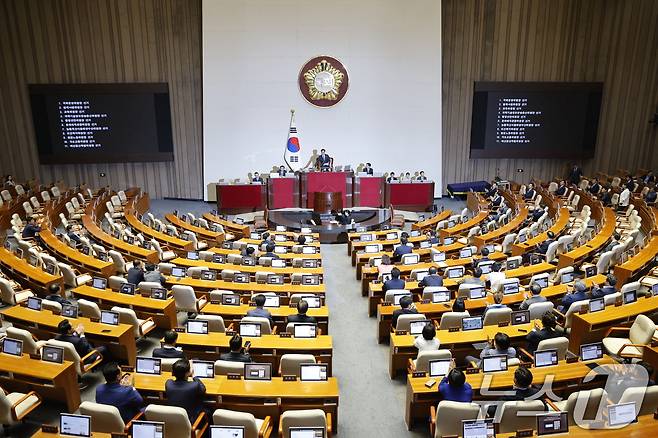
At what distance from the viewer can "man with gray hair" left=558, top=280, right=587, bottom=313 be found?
816cm

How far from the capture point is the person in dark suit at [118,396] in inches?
214

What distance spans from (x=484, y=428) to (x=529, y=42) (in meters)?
19.5

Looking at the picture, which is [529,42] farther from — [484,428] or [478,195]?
[484,428]

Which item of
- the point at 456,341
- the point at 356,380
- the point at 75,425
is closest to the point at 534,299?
the point at 456,341

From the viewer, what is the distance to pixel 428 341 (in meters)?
6.73

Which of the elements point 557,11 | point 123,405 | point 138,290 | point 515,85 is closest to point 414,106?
point 515,85

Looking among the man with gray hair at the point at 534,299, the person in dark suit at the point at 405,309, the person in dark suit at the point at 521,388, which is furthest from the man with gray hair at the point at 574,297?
the person in dark suit at the point at 521,388

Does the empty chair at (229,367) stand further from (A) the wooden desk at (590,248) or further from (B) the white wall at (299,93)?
(B) the white wall at (299,93)

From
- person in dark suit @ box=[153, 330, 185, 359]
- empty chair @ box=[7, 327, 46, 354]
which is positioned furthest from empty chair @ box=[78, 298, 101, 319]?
person in dark suit @ box=[153, 330, 185, 359]

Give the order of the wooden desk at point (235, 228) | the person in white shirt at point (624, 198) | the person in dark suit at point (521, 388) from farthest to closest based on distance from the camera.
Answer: the person in white shirt at point (624, 198)
the wooden desk at point (235, 228)
the person in dark suit at point (521, 388)

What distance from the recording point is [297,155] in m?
19.9

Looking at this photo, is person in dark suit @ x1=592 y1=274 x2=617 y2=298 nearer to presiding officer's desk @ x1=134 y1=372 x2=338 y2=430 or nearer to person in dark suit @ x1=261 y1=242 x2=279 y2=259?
presiding officer's desk @ x1=134 y1=372 x2=338 y2=430

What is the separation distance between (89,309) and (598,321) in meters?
7.77

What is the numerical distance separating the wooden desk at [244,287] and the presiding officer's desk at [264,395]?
324 centimetres
